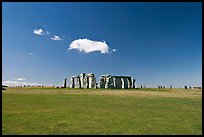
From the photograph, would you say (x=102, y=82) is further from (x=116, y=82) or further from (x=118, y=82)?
(x=118, y=82)

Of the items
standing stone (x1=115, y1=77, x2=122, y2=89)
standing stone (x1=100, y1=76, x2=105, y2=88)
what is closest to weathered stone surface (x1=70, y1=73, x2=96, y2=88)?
standing stone (x1=100, y1=76, x2=105, y2=88)

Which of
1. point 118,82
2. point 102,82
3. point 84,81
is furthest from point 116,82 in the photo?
point 84,81

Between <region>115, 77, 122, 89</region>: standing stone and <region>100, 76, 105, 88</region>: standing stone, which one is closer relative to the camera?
<region>100, 76, 105, 88</region>: standing stone

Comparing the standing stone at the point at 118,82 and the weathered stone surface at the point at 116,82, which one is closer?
the weathered stone surface at the point at 116,82

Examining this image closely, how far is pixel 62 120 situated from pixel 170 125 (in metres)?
5.91

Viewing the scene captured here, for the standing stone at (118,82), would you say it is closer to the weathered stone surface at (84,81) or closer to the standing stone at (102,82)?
the standing stone at (102,82)

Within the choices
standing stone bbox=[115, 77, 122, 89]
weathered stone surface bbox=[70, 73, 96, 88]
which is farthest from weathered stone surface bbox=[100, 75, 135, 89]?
weathered stone surface bbox=[70, 73, 96, 88]

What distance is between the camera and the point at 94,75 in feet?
310

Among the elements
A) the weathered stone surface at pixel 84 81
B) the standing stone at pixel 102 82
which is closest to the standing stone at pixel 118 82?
the standing stone at pixel 102 82

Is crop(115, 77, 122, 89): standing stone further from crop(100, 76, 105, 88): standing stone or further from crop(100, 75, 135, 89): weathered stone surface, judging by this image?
crop(100, 76, 105, 88): standing stone

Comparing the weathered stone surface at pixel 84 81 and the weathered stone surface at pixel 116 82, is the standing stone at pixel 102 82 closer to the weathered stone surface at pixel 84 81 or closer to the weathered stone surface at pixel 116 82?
the weathered stone surface at pixel 116 82

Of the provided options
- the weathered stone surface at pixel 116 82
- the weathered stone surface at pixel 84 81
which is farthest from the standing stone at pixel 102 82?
the weathered stone surface at pixel 84 81

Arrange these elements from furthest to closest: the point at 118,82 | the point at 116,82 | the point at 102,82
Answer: the point at 118,82, the point at 116,82, the point at 102,82

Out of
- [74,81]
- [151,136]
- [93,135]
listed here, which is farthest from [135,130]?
[74,81]
